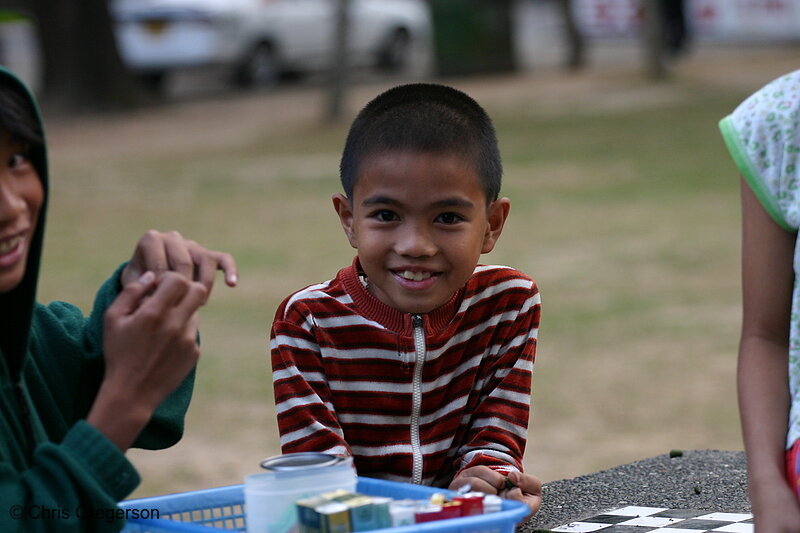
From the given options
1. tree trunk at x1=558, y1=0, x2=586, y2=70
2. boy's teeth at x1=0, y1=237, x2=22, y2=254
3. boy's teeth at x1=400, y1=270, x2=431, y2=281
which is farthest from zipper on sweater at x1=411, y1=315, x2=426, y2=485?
tree trunk at x1=558, y1=0, x2=586, y2=70

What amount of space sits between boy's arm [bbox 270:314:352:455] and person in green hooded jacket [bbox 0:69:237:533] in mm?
565

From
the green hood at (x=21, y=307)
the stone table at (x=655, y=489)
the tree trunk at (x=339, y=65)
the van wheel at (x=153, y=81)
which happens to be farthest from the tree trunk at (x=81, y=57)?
the green hood at (x=21, y=307)

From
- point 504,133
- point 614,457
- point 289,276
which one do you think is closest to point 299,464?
point 614,457

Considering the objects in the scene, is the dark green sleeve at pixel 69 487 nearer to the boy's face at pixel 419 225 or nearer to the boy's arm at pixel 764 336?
the boy's face at pixel 419 225

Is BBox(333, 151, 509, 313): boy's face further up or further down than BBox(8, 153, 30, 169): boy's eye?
further down

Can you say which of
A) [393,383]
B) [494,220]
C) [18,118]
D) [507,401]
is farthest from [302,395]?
[18,118]

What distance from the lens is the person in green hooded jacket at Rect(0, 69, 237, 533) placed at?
2.00 metres

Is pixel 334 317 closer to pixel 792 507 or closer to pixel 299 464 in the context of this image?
pixel 299 464

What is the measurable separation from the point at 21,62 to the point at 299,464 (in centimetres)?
2923

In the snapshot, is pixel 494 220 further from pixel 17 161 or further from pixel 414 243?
pixel 17 161

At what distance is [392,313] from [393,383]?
15 centimetres

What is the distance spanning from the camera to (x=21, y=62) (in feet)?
97.9
